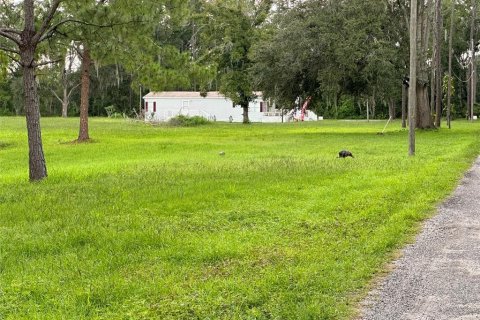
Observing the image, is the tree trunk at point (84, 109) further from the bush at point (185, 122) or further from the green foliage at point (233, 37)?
the green foliage at point (233, 37)

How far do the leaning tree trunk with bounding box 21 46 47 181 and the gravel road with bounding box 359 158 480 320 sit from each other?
759cm

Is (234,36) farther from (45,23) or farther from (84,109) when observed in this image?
(45,23)

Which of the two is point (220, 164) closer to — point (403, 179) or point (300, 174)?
point (300, 174)

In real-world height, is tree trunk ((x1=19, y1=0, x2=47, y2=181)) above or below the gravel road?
above

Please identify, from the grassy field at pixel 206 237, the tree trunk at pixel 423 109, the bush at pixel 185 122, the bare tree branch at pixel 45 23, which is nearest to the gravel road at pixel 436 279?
the grassy field at pixel 206 237

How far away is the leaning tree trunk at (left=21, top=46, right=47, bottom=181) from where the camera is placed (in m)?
11.3

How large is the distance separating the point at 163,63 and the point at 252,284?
9.41 metres

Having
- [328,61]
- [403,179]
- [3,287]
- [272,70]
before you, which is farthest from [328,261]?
[272,70]

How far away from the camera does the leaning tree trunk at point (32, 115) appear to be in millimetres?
11281

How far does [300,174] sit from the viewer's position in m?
11.9

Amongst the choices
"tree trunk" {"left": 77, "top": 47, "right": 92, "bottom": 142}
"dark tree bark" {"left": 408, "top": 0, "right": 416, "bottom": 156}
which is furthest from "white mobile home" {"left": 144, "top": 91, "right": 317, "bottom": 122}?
"dark tree bark" {"left": 408, "top": 0, "right": 416, "bottom": 156}

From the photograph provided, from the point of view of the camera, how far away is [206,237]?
20.9 feet

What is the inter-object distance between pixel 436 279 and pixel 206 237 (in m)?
2.48

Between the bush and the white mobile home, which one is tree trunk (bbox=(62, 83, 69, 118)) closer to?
the white mobile home
